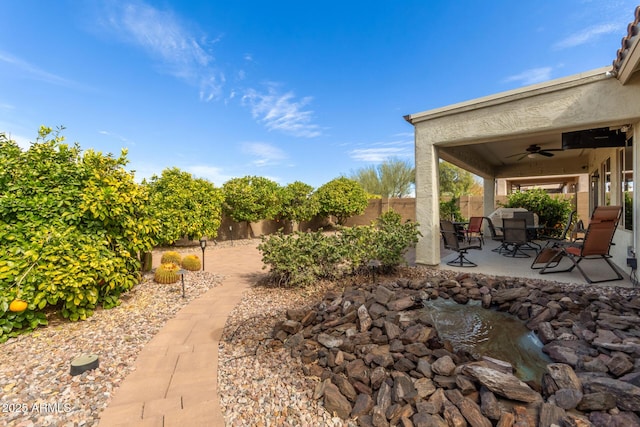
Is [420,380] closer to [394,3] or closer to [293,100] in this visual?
[394,3]

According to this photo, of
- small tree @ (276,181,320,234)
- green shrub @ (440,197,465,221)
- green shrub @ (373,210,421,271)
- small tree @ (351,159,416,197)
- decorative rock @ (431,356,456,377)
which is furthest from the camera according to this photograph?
small tree @ (351,159,416,197)

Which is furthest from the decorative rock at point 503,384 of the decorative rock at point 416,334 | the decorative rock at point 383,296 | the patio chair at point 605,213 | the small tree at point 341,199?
the small tree at point 341,199

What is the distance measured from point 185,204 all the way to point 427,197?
302 inches

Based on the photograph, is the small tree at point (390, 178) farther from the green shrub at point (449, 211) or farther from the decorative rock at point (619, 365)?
the decorative rock at point (619, 365)

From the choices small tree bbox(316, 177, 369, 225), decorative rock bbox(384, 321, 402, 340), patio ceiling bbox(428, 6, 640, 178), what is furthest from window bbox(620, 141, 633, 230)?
small tree bbox(316, 177, 369, 225)

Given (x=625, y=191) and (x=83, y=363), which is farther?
(x=625, y=191)

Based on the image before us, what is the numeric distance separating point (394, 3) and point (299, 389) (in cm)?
942

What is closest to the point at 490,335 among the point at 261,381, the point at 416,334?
the point at 416,334

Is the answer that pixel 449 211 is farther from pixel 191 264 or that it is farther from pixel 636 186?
pixel 191 264

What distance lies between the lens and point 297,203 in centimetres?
1427

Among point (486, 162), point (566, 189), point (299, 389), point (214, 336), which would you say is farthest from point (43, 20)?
point (566, 189)

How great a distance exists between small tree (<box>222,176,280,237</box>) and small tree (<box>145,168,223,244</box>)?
1.03 metres

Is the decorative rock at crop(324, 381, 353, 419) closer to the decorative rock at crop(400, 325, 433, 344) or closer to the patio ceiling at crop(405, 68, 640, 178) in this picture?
the decorative rock at crop(400, 325, 433, 344)

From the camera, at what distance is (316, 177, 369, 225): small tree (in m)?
15.8
